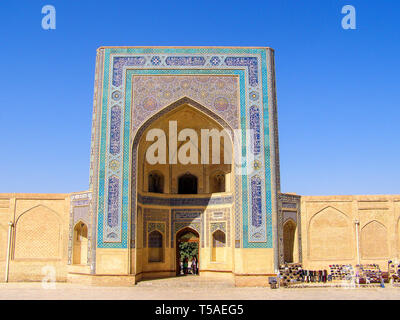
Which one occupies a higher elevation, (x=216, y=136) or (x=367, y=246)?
(x=216, y=136)

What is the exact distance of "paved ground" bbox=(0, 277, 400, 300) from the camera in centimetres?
976

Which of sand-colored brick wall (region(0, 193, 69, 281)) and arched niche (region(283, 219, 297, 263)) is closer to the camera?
sand-colored brick wall (region(0, 193, 69, 281))

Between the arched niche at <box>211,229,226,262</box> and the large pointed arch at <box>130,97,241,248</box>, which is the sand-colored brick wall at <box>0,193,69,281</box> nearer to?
the large pointed arch at <box>130,97,241,248</box>

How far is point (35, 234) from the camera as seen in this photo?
13.7m

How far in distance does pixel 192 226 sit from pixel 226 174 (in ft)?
6.85

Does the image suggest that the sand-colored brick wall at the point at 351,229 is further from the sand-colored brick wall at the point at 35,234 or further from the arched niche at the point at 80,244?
the sand-colored brick wall at the point at 35,234

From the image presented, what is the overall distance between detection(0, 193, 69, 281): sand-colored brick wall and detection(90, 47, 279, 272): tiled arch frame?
221 cm

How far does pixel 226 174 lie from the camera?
15.0 meters

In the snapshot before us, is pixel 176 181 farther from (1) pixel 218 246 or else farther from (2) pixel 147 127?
(2) pixel 147 127

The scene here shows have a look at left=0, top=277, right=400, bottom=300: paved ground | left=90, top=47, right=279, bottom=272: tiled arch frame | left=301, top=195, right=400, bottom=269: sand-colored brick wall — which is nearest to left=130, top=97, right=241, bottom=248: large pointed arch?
left=90, top=47, right=279, bottom=272: tiled arch frame
